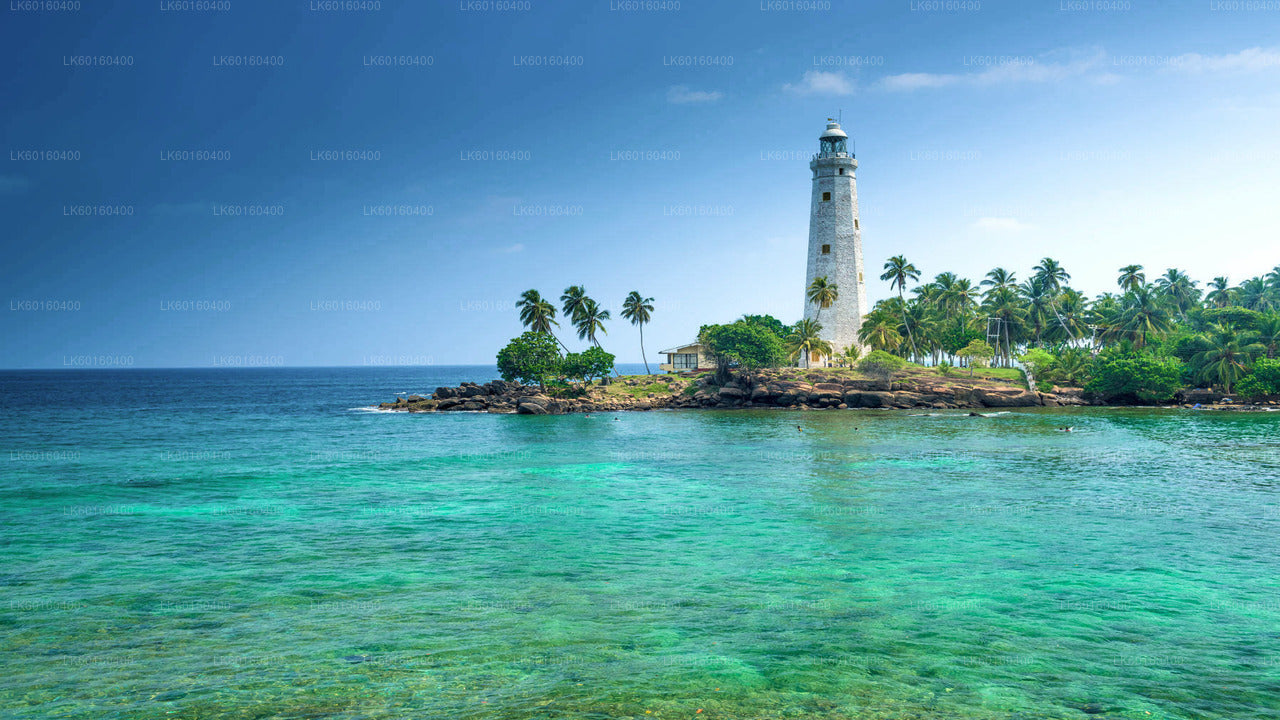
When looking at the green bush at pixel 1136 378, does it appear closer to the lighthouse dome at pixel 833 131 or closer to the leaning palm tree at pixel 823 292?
the leaning palm tree at pixel 823 292

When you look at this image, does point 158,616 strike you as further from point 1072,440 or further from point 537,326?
point 537,326

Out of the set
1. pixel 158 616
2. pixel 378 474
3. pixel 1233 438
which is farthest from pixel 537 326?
pixel 158 616

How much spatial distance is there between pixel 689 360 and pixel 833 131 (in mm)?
39669

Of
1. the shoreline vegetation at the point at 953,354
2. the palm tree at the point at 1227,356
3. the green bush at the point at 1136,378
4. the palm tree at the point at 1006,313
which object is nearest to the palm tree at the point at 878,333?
the shoreline vegetation at the point at 953,354

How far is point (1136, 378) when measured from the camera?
7275 cm

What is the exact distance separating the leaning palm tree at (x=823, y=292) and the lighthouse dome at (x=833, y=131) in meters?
17.0

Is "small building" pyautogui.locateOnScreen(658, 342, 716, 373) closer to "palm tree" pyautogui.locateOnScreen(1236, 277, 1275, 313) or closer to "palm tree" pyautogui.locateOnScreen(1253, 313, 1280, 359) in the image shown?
"palm tree" pyautogui.locateOnScreen(1253, 313, 1280, 359)

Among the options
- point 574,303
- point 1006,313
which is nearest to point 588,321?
point 574,303

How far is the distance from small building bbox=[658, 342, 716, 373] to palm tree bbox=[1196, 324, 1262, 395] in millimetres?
57499

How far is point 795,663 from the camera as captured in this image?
11.7 meters

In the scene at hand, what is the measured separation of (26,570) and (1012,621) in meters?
23.4

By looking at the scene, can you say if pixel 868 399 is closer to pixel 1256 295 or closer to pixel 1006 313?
pixel 1006 313

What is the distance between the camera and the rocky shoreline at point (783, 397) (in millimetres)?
76188

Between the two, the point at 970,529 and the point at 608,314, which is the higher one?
the point at 608,314
